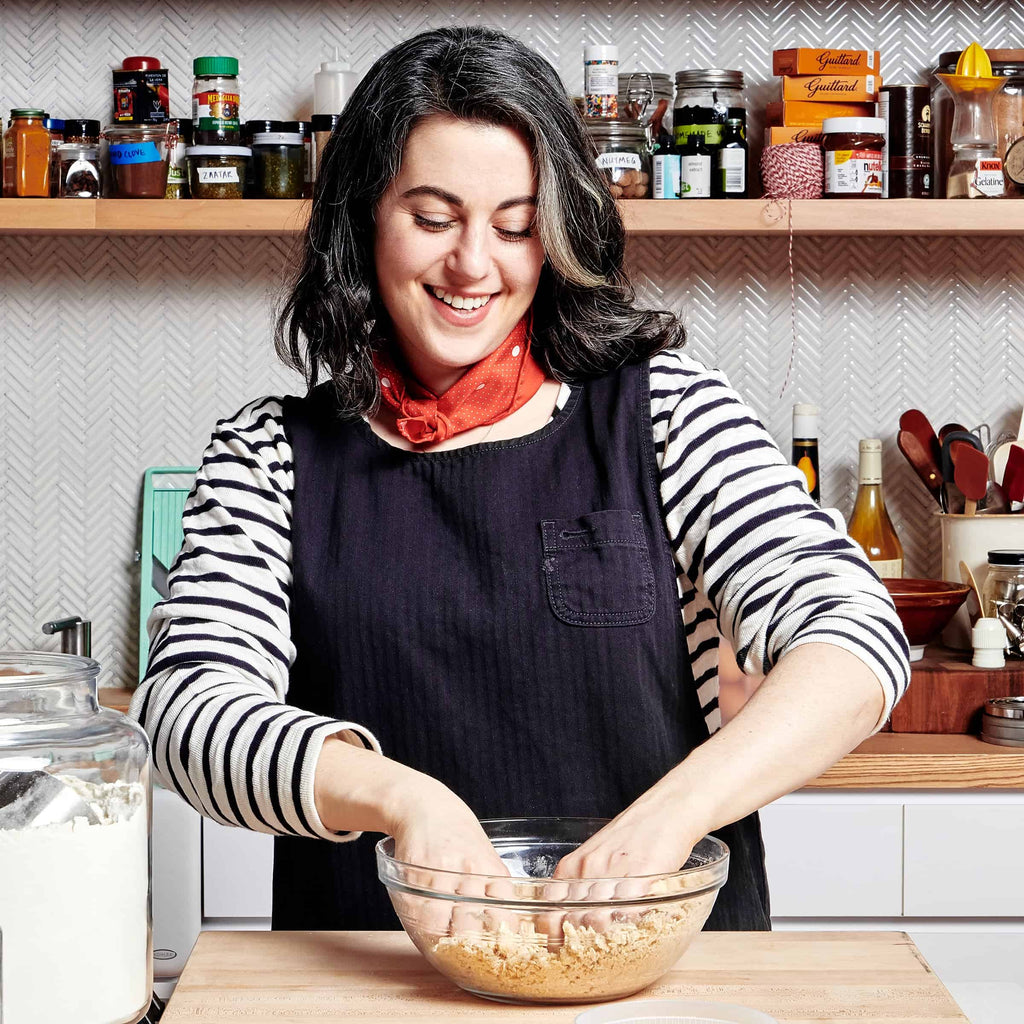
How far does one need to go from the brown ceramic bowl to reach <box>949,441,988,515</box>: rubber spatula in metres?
0.17

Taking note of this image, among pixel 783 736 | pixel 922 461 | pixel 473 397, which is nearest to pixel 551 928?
pixel 783 736

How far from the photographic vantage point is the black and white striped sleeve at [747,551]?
0.93 m

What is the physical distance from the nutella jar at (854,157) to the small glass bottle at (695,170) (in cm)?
19

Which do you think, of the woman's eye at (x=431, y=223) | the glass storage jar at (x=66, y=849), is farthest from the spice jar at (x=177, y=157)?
the glass storage jar at (x=66, y=849)

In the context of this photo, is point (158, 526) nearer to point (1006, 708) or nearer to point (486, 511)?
point (486, 511)

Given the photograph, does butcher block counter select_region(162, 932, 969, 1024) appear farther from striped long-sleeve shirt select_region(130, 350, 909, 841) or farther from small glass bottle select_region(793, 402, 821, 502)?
small glass bottle select_region(793, 402, 821, 502)

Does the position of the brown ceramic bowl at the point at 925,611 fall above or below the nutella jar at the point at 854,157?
below

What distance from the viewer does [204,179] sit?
6.88 feet

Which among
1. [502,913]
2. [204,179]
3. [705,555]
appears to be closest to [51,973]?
[502,913]

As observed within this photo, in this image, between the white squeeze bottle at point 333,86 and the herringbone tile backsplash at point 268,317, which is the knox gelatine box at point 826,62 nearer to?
the herringbone tile backsplash at point 268,317

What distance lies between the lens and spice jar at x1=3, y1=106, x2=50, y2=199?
2107mm

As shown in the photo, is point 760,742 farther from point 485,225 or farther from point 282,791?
point 485,225

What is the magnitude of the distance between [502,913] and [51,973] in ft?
0.77

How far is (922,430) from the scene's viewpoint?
89.0 inches
